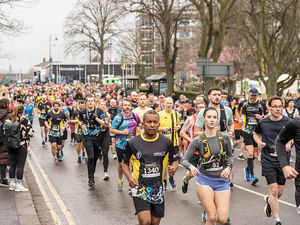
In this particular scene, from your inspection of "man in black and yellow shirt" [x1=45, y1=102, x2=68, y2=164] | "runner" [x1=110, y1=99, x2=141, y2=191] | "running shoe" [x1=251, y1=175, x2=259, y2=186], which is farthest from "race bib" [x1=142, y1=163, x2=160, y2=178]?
"man in black and yellow shirt" [x1=45, y1=102, x2=68, y2=164]

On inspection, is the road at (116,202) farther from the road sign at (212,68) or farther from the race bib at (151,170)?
the road sign at (212,68)

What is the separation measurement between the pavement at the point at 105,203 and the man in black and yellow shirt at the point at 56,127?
1.40 m

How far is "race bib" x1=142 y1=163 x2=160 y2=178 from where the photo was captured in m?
5.34

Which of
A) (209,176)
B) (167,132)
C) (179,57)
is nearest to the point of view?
(209,176)

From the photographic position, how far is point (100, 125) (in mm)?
10094

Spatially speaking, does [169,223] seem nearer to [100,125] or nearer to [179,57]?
[100,125]

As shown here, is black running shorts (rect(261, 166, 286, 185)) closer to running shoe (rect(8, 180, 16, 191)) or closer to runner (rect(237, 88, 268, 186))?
runner (rect(237, 88, 268, 186))

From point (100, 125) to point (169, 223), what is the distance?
353cm

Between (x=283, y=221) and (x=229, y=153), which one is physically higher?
(x=229, y=153)

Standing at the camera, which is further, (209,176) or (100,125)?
(100,125)

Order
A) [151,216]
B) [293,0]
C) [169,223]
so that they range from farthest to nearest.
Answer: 1. [293,0]
2. [169,223]
3. [151,216]

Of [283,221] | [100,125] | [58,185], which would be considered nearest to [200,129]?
[283,221]

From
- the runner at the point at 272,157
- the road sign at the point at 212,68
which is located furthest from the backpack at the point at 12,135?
the road sign at the point at 212,68

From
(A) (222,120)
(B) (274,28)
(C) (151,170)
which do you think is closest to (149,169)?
(C) (151,170)
